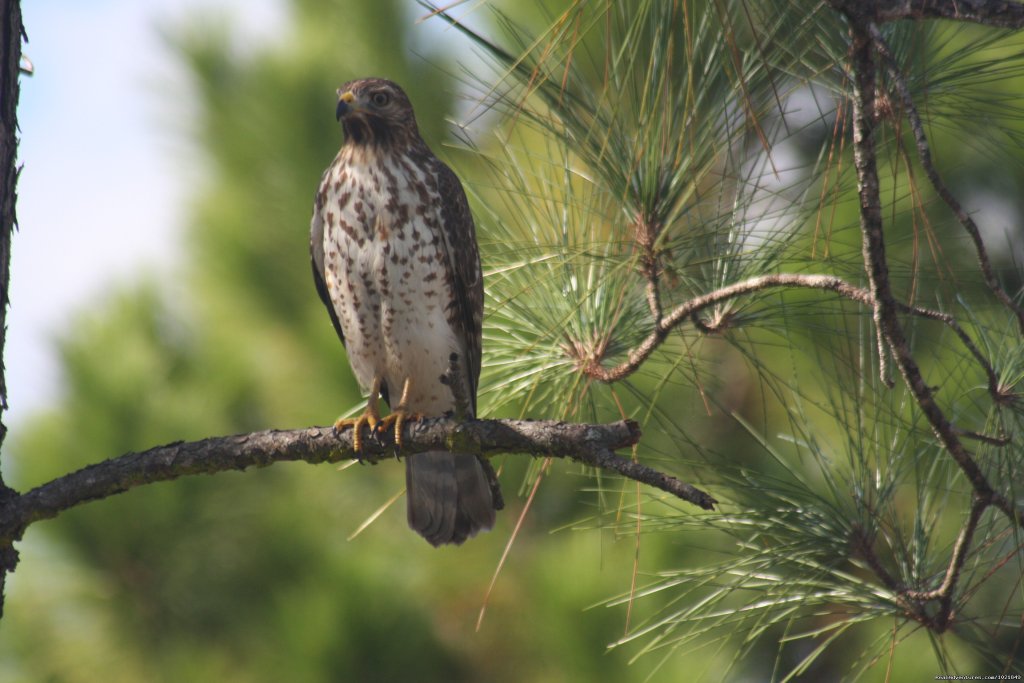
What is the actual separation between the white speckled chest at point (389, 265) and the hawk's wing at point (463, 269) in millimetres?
24

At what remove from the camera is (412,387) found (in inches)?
122

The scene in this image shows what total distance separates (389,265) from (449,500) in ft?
2.22

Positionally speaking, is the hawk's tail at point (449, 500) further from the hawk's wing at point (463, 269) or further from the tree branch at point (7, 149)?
the tree branch at point (7, 149)

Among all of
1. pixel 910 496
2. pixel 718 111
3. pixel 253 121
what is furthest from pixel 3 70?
pixel 910 496

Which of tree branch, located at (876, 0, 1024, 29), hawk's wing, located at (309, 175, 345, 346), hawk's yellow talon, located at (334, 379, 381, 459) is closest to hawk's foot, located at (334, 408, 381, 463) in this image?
hawk's yellow talon, located at (334, 379, 381, 459)

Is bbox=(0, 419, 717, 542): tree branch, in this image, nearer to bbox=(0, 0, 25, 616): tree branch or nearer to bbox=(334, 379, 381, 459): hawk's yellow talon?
bbox=(334, 379, 381, 459): hawk's yellow talon

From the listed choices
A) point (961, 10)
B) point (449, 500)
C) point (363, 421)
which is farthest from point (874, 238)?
point (449, 500)

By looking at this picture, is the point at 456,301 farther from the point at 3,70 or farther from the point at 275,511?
the point at 275,511

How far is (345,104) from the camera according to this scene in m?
3.10

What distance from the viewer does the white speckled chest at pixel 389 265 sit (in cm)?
286

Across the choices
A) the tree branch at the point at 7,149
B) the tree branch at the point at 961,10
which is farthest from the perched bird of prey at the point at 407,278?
the tree branch at the point at 961,10

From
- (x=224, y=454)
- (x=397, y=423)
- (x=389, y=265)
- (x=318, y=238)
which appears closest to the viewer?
(x=224, y=454)

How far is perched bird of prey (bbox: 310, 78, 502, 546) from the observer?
2869 mm

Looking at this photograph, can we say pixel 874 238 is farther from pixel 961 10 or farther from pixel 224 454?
pixel 224 454
